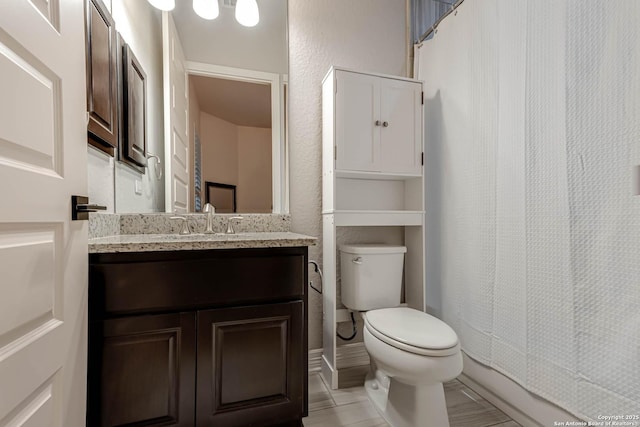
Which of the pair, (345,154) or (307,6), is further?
(307,6)

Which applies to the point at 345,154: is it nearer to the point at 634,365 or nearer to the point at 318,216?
the point at 318,216

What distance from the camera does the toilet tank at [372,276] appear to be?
1671 millimetres

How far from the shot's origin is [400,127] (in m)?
1.76

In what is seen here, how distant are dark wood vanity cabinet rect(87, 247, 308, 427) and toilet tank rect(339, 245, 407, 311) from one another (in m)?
0.58

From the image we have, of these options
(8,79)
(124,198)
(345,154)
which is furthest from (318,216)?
(8,79)

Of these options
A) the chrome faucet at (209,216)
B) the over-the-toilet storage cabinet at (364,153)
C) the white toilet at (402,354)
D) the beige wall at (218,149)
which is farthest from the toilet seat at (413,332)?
the beige wall at (218,149)

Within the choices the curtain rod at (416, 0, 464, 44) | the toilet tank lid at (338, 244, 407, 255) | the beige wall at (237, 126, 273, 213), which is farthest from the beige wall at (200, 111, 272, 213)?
the curtain rod at (416, 0, 464, 44)

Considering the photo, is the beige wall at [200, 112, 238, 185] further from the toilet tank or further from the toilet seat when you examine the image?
the toilet seat

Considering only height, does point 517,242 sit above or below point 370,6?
below

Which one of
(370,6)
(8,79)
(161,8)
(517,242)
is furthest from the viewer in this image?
(370,6)

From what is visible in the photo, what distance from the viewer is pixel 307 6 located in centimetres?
181

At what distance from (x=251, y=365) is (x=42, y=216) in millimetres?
801

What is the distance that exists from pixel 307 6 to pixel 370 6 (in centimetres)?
46

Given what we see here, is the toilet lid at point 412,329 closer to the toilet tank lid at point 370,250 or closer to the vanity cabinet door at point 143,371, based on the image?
the toilet tank lid at point 370,250
